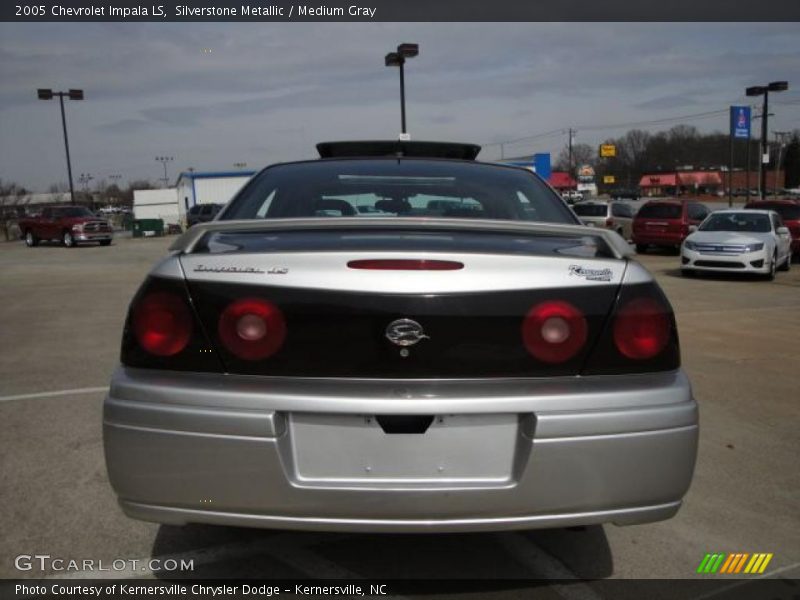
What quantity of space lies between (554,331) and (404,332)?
481mm

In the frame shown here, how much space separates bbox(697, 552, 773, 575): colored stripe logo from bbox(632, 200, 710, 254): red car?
705 inches

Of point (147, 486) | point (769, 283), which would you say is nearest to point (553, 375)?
point (147, 486)

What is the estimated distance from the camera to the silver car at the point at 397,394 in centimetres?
211

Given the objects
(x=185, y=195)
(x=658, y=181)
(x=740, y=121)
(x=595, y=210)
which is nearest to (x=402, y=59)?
(x=595, y=210)

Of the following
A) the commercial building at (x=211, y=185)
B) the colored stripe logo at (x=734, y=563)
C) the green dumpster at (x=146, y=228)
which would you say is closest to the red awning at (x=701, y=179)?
the commercial building at (x=211, y=185)

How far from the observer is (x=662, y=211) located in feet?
66.1

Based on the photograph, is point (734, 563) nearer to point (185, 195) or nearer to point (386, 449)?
point (386, 449)

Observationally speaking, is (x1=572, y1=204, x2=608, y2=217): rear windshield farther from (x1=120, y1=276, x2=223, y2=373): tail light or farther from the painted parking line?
(x1=120, y1=276, x2=223, y2=373): tail light

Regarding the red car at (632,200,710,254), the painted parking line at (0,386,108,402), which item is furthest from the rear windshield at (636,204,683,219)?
the painted parking line at (0,386,108,402)

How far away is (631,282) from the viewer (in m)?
2.28

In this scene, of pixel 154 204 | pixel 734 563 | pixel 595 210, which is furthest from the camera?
pixel 154 204

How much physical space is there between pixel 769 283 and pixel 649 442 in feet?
43.1

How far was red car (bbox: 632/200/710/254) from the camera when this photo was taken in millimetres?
19547

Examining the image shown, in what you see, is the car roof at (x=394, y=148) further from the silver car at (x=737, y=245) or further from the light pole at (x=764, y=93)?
the light pole at (x=764, y=93)
